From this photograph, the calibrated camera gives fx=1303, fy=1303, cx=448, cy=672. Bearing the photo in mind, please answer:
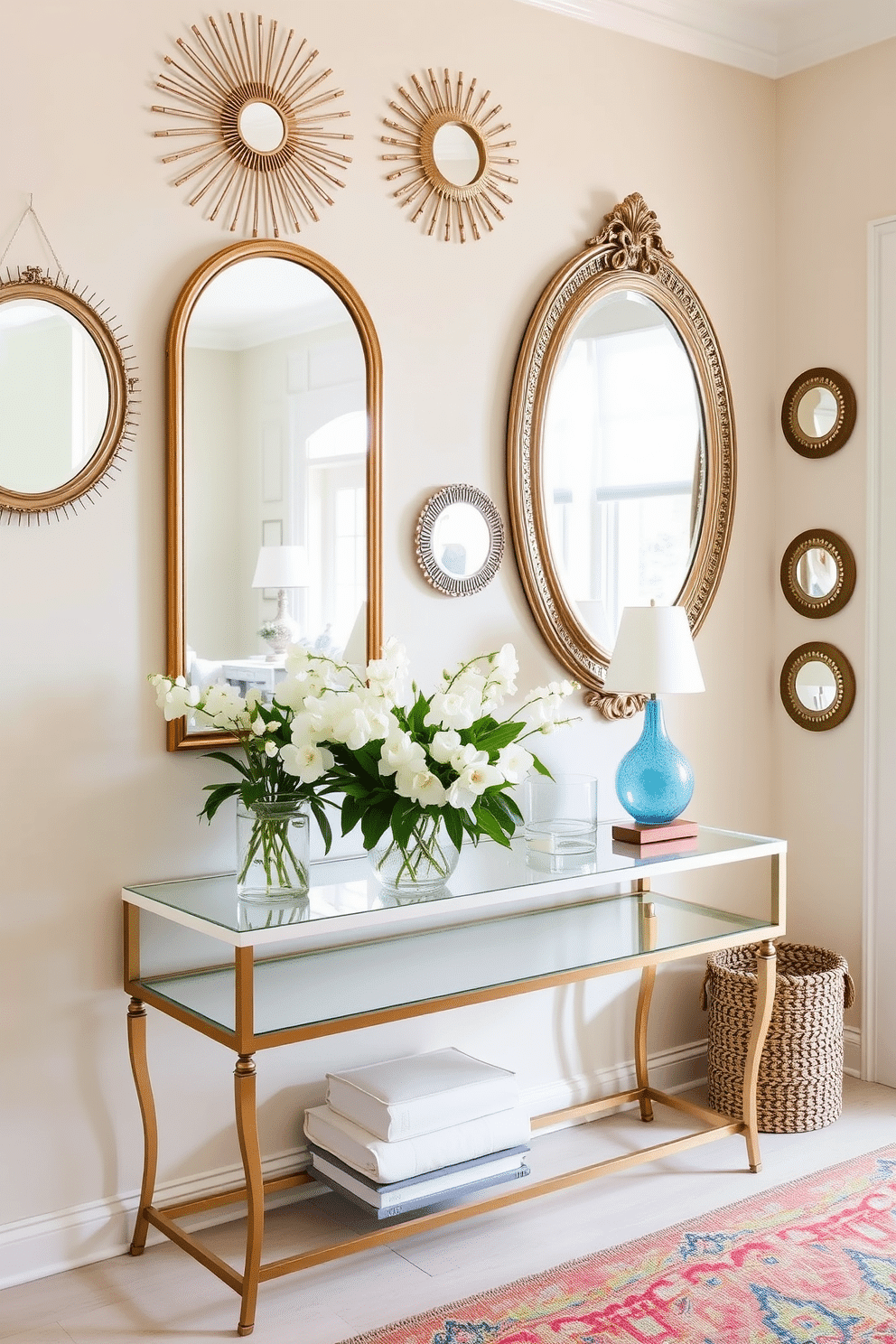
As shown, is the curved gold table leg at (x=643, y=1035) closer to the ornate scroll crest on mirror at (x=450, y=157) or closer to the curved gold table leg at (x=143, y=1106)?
the curved gold table leg at (x=143, y=1106)

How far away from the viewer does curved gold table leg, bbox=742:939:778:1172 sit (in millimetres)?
2984

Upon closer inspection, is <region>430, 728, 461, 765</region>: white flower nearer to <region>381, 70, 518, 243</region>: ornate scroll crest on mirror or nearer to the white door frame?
<region>381, 70, 518, 243</region>: ornate scroll crest on mirror

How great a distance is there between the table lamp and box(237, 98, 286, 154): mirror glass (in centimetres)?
125

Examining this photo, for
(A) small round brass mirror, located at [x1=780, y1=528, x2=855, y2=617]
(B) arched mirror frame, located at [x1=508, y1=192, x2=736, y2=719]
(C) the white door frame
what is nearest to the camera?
(B) arched mirror frame, located at [x1=508, y1=192, x2=736, y2=719]

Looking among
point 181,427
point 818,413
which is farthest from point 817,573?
point 181,427

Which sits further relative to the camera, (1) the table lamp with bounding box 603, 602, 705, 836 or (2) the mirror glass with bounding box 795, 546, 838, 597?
(2) the mirror glass with bounding box 795, 546, 838, 597

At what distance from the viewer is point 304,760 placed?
2387 millimetres

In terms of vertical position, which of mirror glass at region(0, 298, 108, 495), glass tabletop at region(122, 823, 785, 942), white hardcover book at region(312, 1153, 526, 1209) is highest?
mirror glass at region(0, 298, 108, 495)

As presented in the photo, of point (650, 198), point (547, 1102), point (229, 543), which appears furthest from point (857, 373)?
point (547, 1102)

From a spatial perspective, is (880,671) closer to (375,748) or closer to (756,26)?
(375,748)

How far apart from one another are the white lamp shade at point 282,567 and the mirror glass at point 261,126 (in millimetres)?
813

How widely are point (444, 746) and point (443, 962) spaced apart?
1.85 feet

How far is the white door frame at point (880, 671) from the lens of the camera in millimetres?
3441

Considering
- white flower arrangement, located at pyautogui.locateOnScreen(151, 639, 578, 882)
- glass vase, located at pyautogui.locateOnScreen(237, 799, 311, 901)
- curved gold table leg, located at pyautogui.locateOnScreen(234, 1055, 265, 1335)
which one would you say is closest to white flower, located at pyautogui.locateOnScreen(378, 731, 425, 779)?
white flower arrangement, located at pyautogui.locateOnScreen(151, 639, 578, 882)
